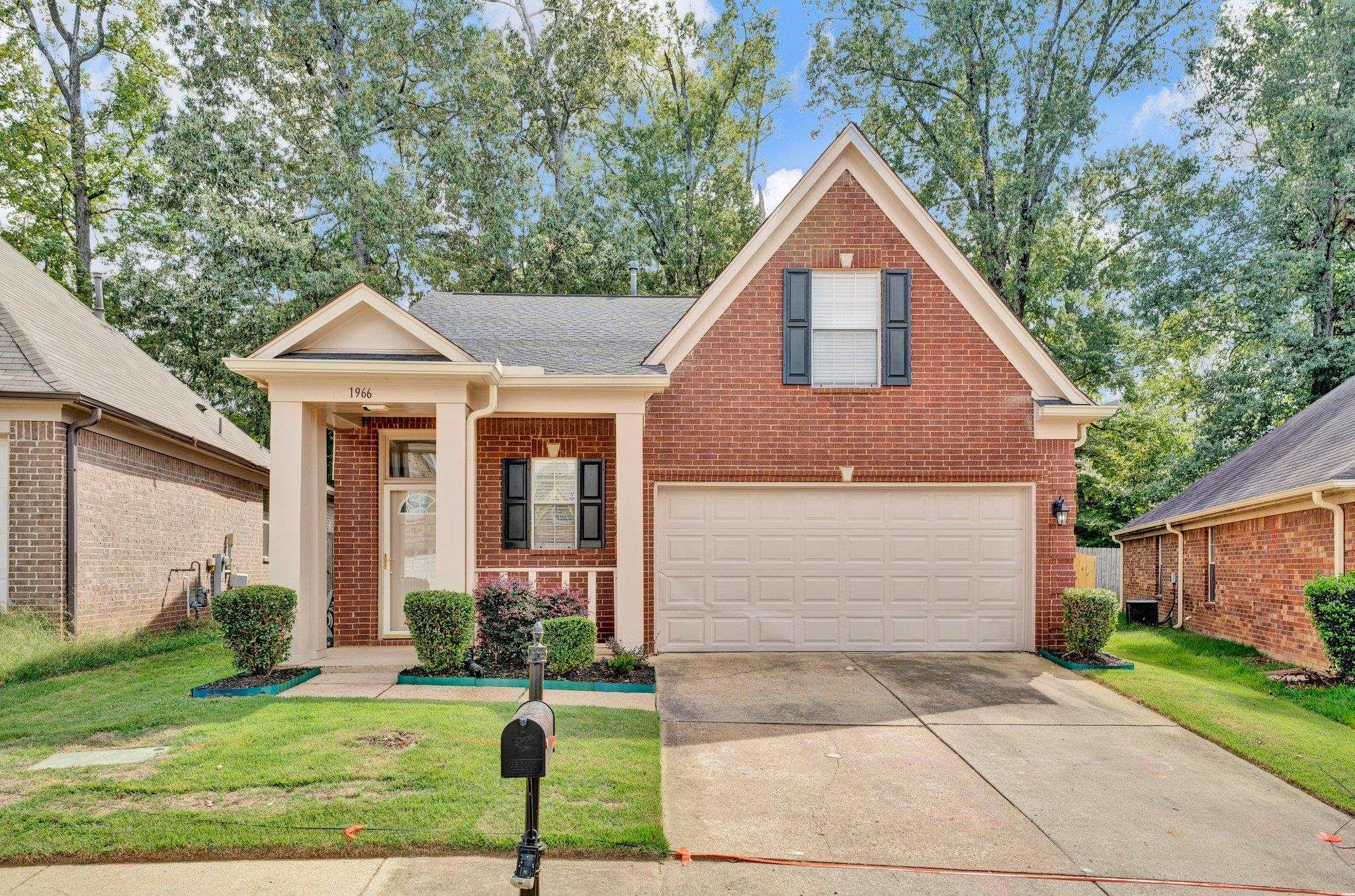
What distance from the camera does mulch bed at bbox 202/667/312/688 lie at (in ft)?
25.8

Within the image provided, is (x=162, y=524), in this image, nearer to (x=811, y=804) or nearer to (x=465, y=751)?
(x=465, y=751)

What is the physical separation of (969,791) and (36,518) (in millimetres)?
10962

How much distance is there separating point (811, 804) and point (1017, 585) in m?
6.60

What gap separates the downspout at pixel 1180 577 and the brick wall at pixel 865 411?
6.19 metres

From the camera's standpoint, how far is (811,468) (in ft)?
34.8

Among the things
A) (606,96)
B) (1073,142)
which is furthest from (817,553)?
(606,96)

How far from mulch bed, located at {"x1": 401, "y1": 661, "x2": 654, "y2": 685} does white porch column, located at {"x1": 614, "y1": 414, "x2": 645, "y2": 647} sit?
3.10ft

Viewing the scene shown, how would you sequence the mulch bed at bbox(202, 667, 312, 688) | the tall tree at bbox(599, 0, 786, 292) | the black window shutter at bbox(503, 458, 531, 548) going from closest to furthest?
the mulch bed at bbox(202, 667, 312, 688), the black window shutter at bbox(503, 458, 531, 548), the tall tree at bbox(599, 0, 786, 292)

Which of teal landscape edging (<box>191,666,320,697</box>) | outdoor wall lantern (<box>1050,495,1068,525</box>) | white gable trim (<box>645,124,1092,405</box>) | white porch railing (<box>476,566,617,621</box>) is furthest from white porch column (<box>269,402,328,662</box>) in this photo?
outdoor wall lantern (<box>1050,495,1068,525</box>)

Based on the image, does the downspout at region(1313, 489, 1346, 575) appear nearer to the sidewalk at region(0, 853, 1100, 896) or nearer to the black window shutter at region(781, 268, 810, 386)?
the black window shutter at region(781, 268, 810, 386)

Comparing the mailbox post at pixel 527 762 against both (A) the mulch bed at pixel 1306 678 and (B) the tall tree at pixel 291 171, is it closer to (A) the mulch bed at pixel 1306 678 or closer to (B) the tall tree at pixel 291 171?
(A) the mulch bed at pixel 1306 678

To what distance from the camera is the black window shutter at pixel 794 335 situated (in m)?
10.7

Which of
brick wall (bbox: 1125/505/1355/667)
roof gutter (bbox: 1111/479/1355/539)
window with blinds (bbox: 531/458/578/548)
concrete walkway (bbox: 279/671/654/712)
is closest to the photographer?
concrete walkway (bbox: 279/671/654/712)

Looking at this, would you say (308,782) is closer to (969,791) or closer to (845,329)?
(969,791)
